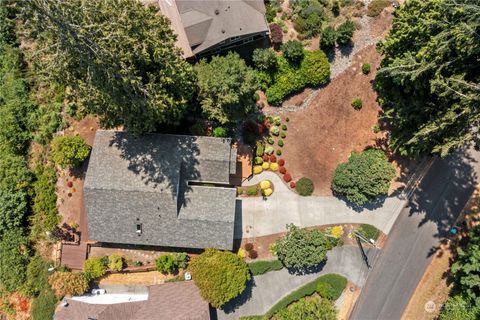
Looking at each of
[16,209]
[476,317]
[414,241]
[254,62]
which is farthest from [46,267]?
[476,317]

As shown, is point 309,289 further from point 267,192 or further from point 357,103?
point 357,103

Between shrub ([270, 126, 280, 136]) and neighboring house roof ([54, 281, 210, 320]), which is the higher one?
shrub ([270, 126, 280, 136])

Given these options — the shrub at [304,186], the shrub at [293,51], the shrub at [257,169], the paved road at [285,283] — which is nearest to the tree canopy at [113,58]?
the shrub at [257,169]

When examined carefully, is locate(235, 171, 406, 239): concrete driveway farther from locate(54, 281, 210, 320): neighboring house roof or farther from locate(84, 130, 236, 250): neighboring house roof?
locate(54, 281, 210, 320): neighboring house roof

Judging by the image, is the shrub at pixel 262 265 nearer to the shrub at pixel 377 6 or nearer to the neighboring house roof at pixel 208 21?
the neighboring house roof at pixel 208 21

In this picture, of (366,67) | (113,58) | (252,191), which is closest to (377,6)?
(366,67)

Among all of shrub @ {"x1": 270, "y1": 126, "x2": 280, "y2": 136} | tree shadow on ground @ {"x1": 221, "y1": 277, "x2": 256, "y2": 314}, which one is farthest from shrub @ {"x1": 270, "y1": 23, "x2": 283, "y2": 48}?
tree shadow on ground @ {"x1": 221, "y1": 277, "x2": 256, "y2": 314}

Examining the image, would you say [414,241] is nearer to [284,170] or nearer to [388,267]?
[388,267]
